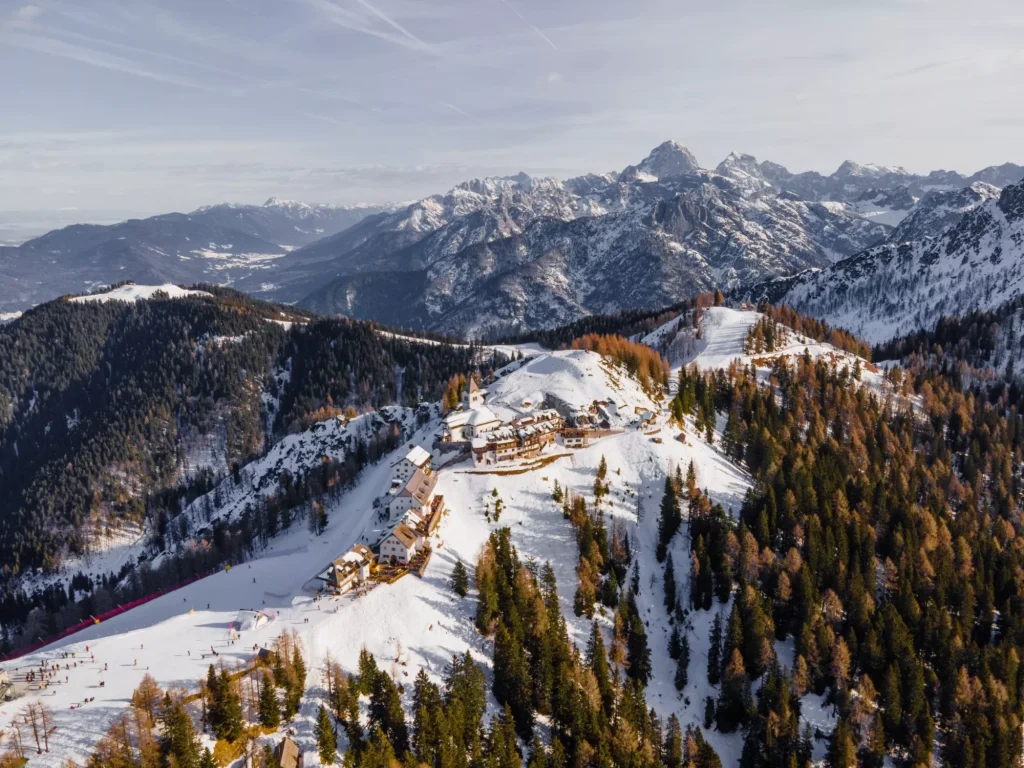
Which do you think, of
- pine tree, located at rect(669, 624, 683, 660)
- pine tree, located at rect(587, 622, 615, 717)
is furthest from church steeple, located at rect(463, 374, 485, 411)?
pine tree, located at rect(587, 622, 615, 717)

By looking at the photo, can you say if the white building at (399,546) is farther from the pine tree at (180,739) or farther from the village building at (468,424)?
the pine tree at (180,739)

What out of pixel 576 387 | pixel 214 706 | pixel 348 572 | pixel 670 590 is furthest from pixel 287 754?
pixel 576 387

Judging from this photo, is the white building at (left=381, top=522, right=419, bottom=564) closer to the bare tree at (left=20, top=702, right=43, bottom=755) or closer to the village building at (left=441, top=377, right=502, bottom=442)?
the village building at (left=441, top=377, right=502, bottom=442)

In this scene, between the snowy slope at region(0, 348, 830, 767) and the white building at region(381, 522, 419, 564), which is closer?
the snowy slope at region(0, 348, 830, 767)

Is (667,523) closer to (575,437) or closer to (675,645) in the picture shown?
(675,645)

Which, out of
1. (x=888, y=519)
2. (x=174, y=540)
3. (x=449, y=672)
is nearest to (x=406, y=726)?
(x=449, y=672)

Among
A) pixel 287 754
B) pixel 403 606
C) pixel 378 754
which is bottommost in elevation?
pixel 378 754

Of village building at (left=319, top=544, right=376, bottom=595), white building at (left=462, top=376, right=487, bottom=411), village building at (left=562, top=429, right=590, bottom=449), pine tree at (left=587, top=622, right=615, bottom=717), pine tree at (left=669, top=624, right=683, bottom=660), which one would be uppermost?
white building at (left=462, top=376, right=487, bottom=411)
